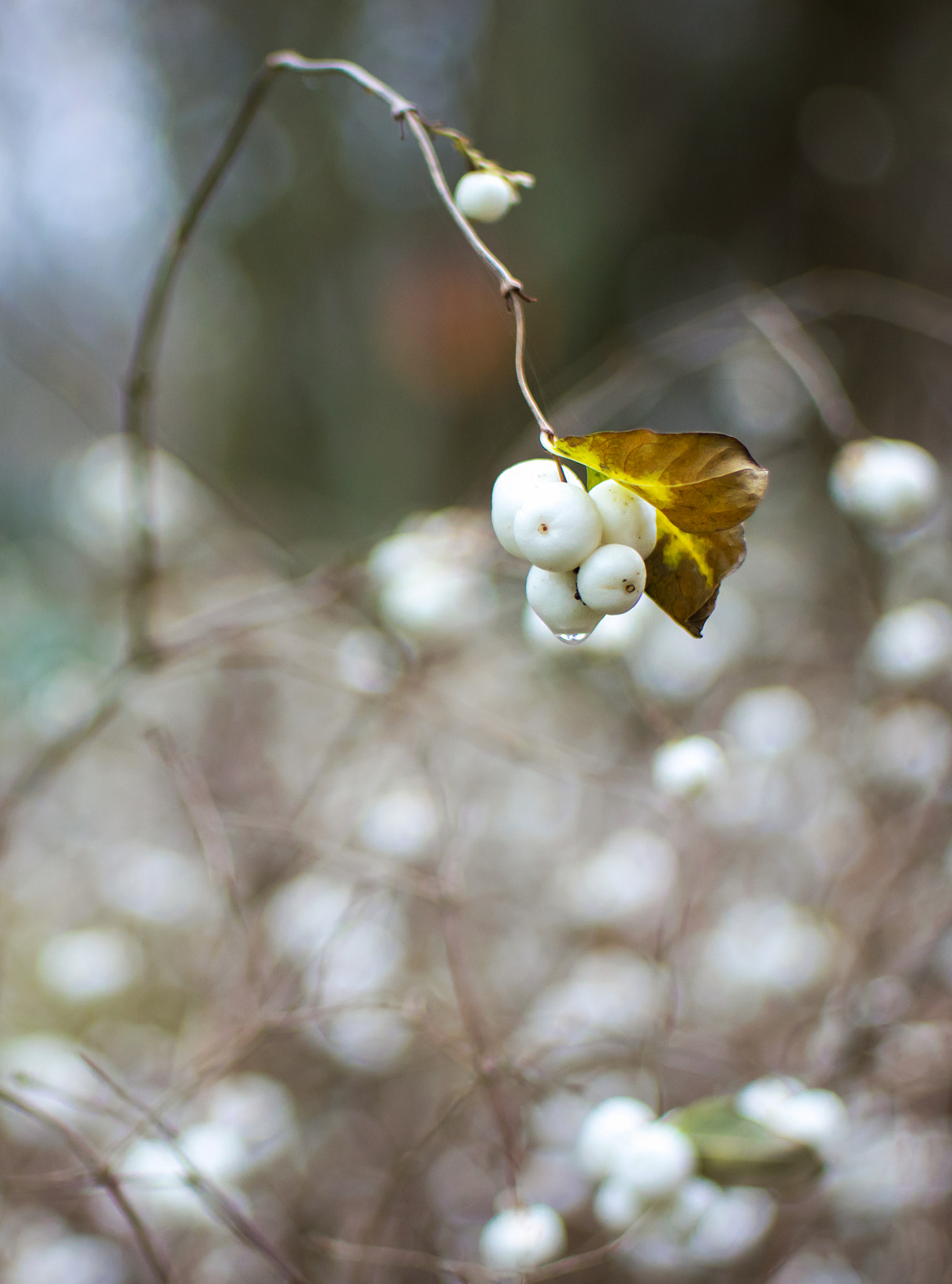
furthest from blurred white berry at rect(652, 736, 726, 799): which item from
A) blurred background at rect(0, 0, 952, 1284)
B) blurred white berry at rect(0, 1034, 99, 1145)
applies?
blurred white berry at rect(0, 1034, 99, 1145)

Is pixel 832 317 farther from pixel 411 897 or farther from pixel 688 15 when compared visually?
pixel 411 897

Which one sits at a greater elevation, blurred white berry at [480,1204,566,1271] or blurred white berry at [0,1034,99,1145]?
blurred white berry at [0,1034,99,1145]

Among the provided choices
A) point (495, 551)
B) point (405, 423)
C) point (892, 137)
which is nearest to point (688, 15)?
point (892, 137)

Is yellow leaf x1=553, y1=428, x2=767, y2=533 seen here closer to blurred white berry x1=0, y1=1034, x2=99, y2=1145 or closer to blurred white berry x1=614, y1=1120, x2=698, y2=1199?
blurred white berry x1=614, y1=1120, x2=698, y2=1199

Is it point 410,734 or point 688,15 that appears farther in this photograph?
point 688,15

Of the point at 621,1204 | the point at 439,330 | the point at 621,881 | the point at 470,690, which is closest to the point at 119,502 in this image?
the point at 470,690

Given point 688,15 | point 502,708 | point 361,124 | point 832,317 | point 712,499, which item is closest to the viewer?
point 712,499

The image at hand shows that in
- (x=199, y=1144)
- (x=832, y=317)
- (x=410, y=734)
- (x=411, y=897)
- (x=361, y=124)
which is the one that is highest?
(x=361, y=124)
